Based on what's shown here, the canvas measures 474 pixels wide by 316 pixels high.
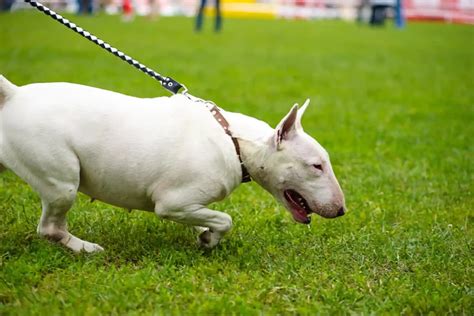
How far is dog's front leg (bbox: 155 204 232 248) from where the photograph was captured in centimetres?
398

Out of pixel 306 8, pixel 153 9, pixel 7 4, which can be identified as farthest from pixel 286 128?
pixel 306 8

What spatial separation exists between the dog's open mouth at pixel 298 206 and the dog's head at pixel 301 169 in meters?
0.03

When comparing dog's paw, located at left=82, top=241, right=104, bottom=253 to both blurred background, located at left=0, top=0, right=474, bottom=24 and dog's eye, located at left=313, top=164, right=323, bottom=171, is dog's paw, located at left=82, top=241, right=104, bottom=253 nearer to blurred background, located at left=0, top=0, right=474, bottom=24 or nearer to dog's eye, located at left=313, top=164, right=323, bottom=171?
dog's eye, located at left=313, top=164, right=323, bottom=171

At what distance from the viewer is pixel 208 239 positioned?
4246 millimetres

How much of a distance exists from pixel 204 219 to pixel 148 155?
1.62ft

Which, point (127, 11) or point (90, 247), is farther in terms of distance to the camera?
point (127, 11)

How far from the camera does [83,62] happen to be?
498 inches

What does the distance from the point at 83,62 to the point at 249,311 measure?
9957mm

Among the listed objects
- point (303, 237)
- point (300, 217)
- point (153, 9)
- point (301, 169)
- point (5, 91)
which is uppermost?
point (5, 91)

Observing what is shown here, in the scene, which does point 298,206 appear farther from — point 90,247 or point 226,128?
point 90,247

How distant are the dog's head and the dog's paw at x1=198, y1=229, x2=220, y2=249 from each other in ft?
1.48

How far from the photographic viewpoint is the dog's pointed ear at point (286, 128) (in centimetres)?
390

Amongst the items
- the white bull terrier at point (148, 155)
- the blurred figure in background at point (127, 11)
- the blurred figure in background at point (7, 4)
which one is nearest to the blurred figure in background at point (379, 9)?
the blurred figure in background at point (127, 11)

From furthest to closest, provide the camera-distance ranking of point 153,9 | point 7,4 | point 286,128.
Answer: point 7,4
point 153,9
point 286,128
